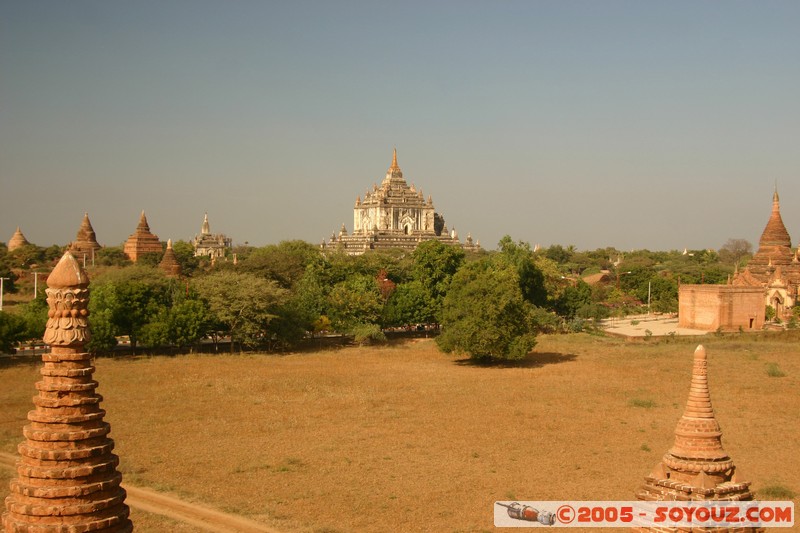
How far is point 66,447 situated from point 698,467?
6190 mm

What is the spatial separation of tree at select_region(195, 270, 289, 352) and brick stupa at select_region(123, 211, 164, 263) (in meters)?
33.4

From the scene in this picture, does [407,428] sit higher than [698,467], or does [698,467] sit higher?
[698,467]

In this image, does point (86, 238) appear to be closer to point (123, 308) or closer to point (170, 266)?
point (170, 266)

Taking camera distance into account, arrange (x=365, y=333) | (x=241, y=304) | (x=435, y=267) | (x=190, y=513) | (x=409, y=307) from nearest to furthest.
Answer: (x=190, y=513)
(x=241, y=304)
(x=365, y=333)
(x=409, y=307)
(x=435, y=267)

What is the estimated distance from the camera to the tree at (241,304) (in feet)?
116

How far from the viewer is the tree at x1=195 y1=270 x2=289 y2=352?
35.3m

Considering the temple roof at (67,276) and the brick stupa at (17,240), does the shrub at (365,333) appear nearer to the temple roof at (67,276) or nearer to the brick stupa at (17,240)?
the temple roof at (67,276)

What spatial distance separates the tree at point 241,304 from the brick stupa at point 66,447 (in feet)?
94.3

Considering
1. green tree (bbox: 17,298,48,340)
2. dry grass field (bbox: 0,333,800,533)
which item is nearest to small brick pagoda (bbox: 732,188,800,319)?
dry grass field (bbox: 0,333,800,533)

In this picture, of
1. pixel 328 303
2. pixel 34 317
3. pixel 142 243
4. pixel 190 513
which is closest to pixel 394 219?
pixel 142 243

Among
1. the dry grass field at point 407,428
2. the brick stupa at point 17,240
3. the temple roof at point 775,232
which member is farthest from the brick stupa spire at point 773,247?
the brick stupa at point 17,240

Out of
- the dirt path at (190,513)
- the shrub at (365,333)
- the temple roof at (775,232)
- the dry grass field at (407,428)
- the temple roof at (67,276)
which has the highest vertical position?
the temple roof at (775,232)

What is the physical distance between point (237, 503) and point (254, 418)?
301 inches

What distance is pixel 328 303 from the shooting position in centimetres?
4088
